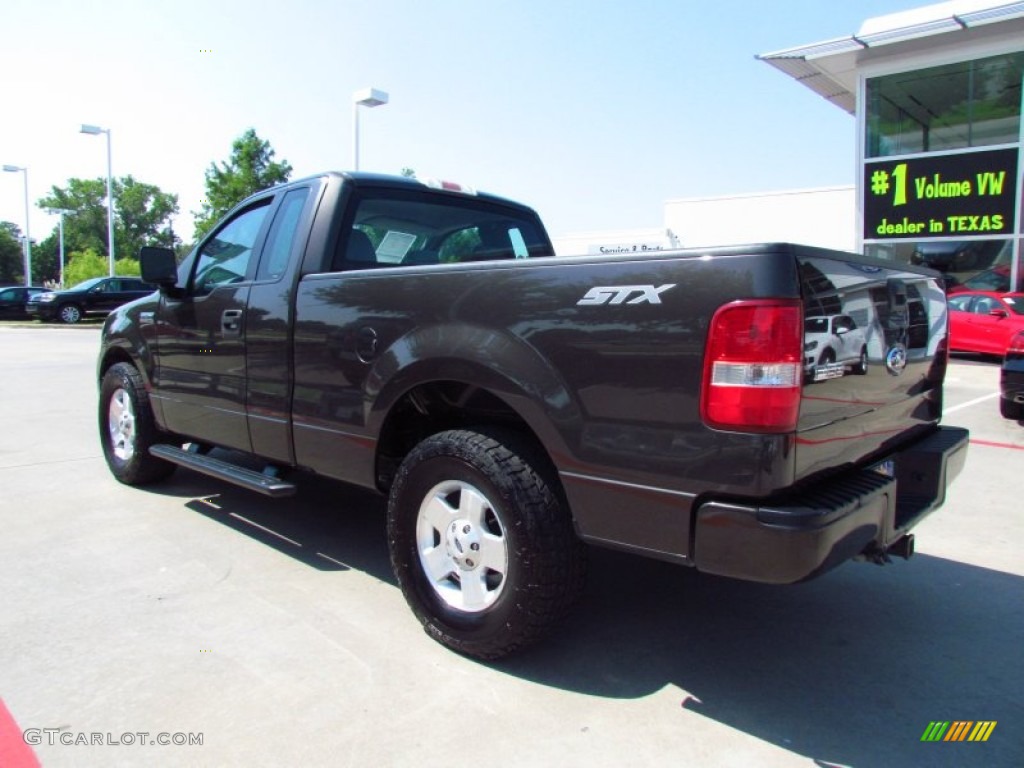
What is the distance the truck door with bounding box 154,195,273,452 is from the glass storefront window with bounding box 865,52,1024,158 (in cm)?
1828

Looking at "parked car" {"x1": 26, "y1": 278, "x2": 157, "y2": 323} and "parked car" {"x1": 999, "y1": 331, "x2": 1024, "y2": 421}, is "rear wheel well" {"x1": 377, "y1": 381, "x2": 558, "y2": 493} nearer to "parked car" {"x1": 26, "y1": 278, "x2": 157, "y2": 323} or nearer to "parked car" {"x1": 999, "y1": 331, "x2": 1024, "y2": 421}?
"parked car" {"x1": 999, "y1": 331, "x2": 1024, "y2": 421}

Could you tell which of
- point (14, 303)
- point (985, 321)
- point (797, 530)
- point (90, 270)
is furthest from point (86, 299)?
point (90, 270)

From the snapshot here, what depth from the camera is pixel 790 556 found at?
2.19 meters

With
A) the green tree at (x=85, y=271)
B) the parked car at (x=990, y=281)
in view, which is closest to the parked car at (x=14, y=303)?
the green tree at (x=85, y=271)

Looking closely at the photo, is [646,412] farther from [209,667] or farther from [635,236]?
[635,236]

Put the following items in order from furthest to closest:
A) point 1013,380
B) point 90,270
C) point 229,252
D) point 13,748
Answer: point 90,270, point 1013,380, point 229,252, point 13,748

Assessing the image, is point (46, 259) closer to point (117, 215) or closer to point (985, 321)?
point (117, 215)

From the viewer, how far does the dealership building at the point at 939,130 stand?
16.8m

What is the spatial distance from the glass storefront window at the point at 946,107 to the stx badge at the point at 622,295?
18768mm

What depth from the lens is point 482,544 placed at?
287 centimetres

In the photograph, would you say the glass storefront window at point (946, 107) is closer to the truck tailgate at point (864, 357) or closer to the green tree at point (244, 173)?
the truck tailgate at point (864, 357)

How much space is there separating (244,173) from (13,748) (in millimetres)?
33792

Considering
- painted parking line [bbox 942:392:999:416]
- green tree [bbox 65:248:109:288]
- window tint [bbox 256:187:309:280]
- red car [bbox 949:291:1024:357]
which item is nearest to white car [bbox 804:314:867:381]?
window tint [bbox 256:187:309:280]

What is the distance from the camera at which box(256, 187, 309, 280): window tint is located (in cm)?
392
